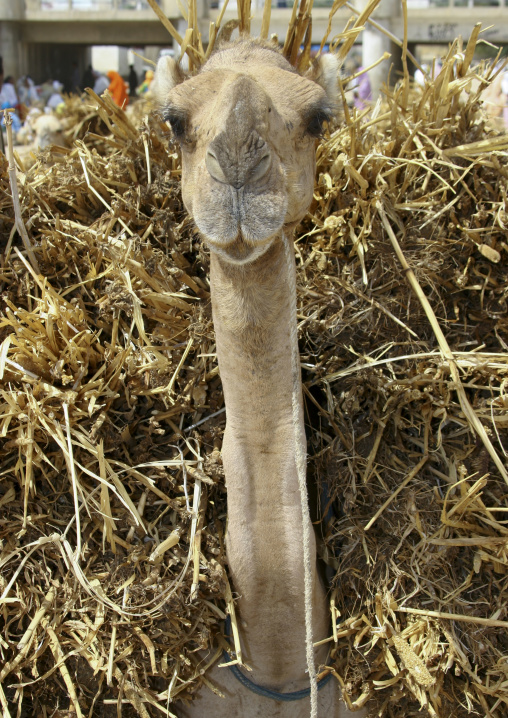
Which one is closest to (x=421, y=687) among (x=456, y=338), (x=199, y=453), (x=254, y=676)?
(x=254, y=676)

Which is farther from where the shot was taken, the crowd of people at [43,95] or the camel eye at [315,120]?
the crowd of people at [43,95]

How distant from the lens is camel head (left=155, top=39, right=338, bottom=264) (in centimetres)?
150

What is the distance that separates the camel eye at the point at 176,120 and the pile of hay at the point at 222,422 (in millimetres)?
594

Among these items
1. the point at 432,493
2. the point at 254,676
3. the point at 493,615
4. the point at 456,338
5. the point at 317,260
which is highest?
the point at 317,260

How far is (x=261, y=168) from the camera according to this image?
1521mm

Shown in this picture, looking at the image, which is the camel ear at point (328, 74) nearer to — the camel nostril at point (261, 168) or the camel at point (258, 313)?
the camel at point (258, 313)

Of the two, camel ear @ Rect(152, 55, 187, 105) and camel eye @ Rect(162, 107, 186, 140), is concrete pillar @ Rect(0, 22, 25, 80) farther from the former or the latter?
camel eye @ Rect(162, 107, 186, 140)

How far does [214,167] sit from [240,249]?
208 mm

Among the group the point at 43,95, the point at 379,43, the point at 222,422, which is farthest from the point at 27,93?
the point at 222,422

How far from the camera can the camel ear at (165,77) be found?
2088 millimetres

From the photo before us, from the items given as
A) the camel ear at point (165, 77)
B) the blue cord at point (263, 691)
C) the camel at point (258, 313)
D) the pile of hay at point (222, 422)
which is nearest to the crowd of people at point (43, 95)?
the pile of hay at point (222, 422)

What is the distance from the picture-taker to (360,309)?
265cm

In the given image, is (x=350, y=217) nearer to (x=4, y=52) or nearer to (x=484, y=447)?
(x=484, y=447)

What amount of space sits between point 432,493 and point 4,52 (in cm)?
2762
